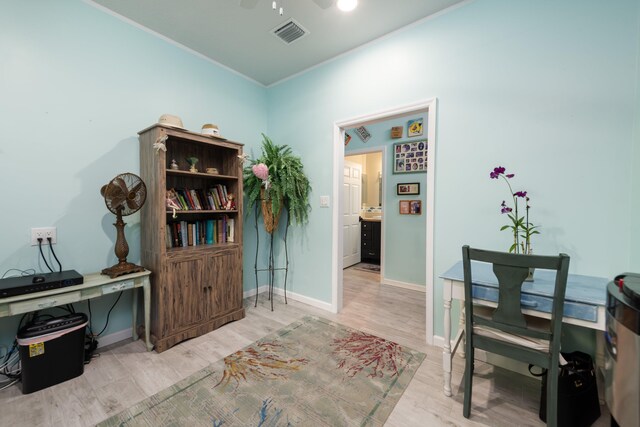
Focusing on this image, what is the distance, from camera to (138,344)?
2174mm

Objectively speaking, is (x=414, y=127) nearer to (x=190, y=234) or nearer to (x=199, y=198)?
(x=199, y=198)

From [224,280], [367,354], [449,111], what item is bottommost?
[367,354]

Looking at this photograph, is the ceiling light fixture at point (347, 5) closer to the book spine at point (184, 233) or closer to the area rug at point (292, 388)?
the book spine at point (184, 233)

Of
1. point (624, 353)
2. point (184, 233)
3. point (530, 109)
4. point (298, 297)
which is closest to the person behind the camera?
point (624, 353)

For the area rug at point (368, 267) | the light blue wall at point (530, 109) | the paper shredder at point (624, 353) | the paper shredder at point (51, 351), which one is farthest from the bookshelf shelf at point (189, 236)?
the area rug at point (368, 267)

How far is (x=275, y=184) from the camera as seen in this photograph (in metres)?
2.79

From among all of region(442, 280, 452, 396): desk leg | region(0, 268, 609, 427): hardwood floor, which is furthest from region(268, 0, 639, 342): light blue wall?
region(442, 280, 452, 396): desk leg

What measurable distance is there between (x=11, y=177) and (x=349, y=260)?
4.45m

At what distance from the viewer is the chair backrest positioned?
46.6 inches

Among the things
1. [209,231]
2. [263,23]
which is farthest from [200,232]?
[263,23]

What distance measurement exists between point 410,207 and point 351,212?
140cm

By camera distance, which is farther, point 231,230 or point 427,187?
point 231,230

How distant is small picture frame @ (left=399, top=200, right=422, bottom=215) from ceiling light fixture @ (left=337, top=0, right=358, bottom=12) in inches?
101

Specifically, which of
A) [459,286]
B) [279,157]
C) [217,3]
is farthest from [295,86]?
[459,286]
